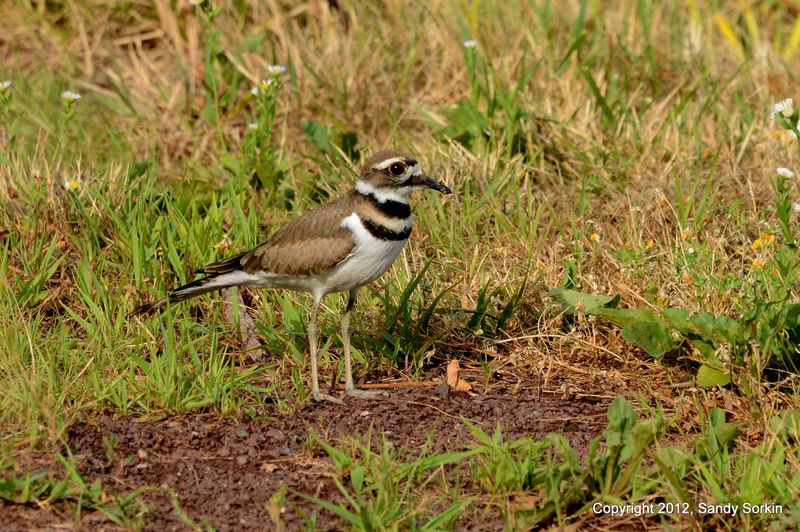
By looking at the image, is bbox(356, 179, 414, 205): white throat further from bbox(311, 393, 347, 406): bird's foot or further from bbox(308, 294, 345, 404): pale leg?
bbox(311, 393, 347, 406): bird's foot

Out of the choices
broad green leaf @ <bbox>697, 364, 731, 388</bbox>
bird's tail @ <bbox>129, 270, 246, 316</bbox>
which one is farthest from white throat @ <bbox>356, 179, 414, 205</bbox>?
broad green leaf @ <bbox>697, 364, 731, 388</bbox>

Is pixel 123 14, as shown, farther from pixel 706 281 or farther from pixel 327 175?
pixel 706 281

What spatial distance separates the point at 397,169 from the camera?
527cm

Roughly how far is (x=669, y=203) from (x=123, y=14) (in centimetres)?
504

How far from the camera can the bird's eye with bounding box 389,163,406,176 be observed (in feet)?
17.2

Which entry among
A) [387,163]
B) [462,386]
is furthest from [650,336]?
[387,163]

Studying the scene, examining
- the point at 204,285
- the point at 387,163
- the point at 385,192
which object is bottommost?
the point at 204,285

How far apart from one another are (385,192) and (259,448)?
1353mm

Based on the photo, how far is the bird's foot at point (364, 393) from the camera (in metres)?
5.21

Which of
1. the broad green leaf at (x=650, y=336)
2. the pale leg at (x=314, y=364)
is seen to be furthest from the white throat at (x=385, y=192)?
the broad green leaf at (x=650, y=336)

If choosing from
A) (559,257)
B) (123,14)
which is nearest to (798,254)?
(559,257)

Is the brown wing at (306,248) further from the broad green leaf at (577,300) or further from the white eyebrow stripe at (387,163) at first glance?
the broad green leaf at (577,300)

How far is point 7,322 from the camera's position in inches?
214

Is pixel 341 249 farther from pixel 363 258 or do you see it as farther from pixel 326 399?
pixel 326 399
